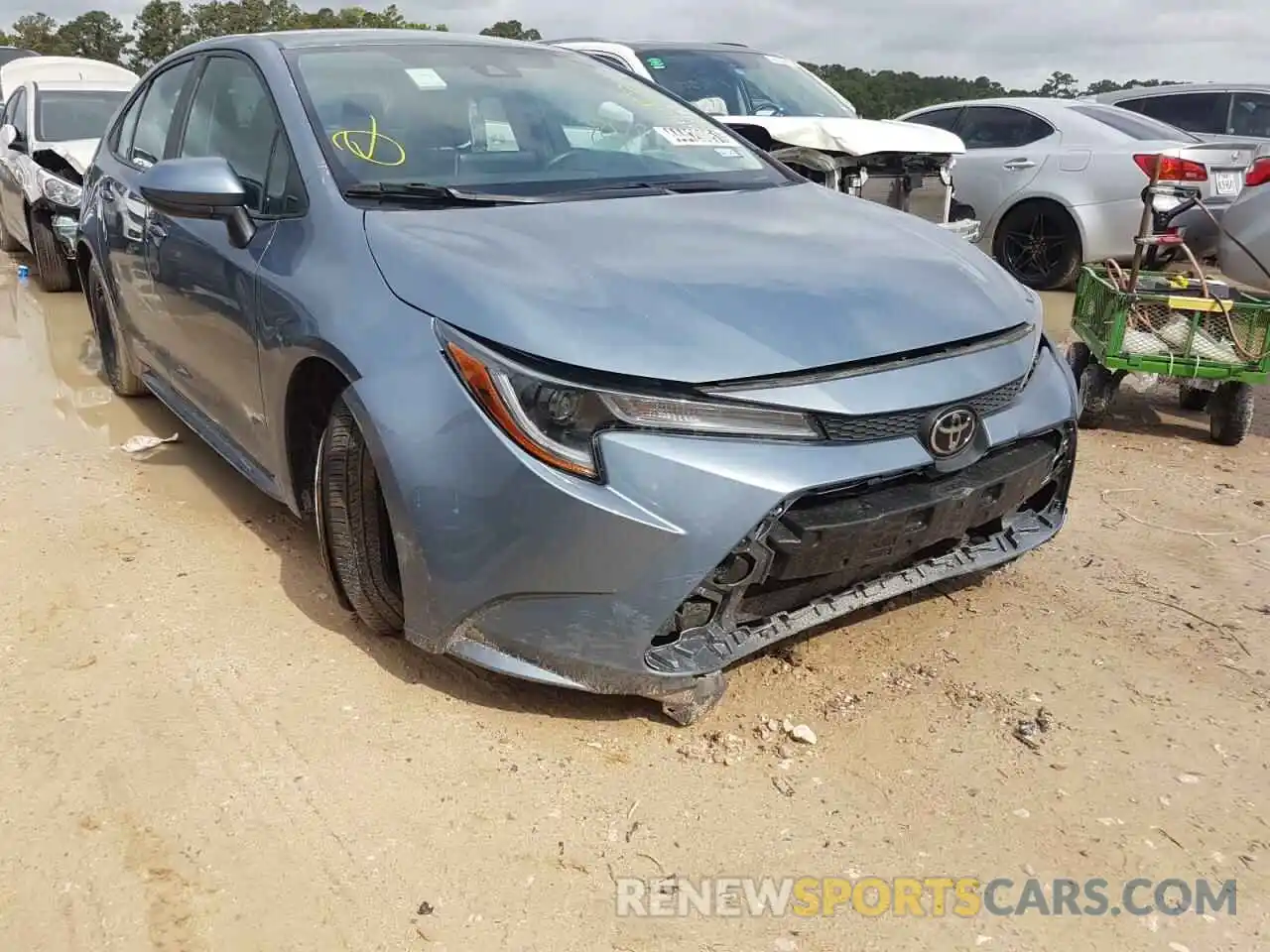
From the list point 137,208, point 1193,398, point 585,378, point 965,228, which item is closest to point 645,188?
point 585,378

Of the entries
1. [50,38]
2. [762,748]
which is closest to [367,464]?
[762,748]

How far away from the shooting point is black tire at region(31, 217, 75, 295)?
766 centimetres

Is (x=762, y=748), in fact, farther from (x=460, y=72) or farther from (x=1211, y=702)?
(x=460, y=72)

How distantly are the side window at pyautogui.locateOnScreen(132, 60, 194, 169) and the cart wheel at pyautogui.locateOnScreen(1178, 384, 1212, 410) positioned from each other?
4.46 meters

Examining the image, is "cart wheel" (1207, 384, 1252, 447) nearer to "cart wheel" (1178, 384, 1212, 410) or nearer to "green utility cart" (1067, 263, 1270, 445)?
"green utility cart" (1067, 263, 1270, 445)

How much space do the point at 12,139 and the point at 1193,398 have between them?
815 centimetres

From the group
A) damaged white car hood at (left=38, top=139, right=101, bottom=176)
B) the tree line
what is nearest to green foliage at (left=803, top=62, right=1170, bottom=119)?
the tree line

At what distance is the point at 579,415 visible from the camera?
6.97 feet

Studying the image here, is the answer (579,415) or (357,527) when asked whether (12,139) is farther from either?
(579,415)

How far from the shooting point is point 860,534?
2230 millimetres

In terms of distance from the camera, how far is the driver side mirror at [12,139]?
25.9 feet

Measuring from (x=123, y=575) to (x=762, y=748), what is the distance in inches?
81.0

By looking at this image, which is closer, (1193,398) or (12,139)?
(1193,398)

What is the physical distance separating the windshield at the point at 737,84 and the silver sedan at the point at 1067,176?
1480mm
